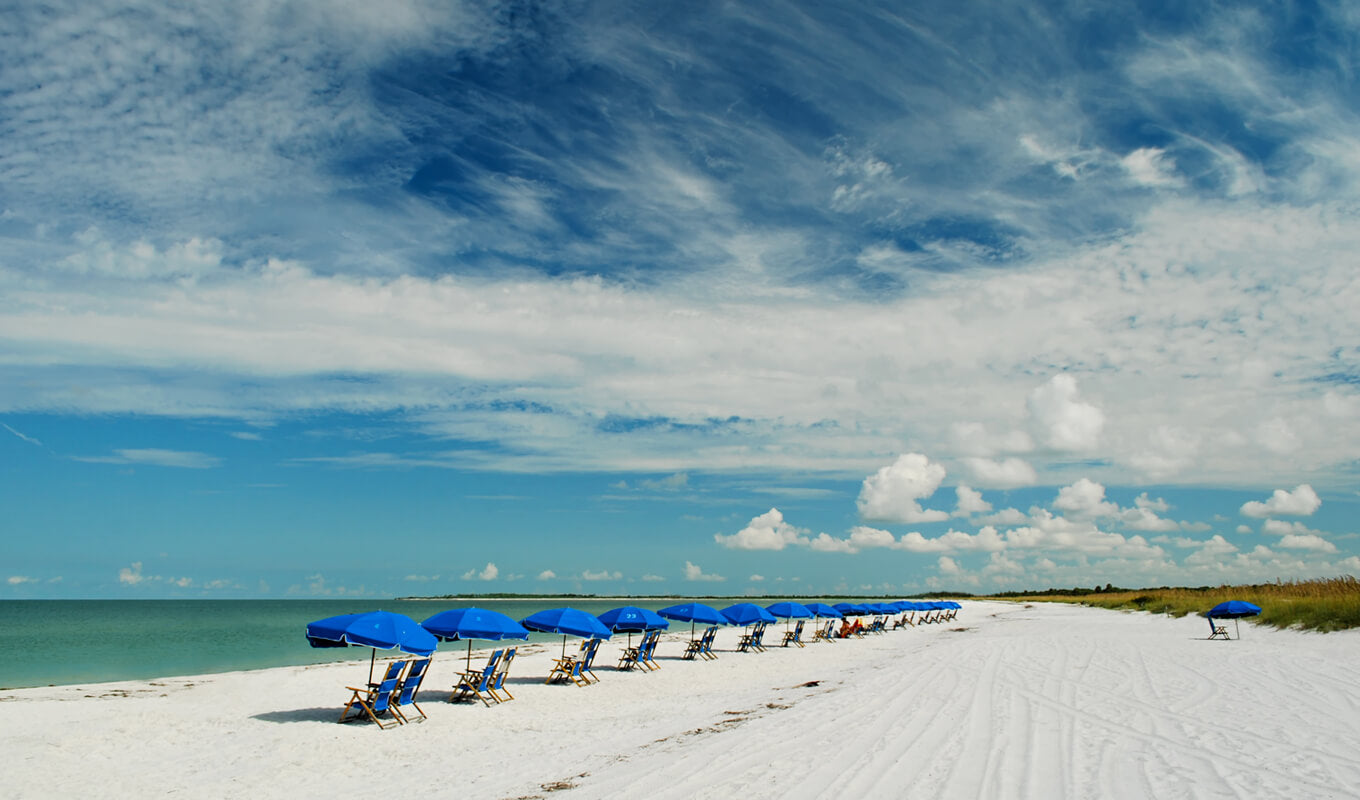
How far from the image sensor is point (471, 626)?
12.3m

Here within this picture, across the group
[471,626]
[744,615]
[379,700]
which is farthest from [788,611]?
[379,700]

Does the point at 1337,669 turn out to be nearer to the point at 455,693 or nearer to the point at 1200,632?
the point at 1200,632

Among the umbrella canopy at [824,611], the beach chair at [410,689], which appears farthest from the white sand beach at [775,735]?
the umbrella canopy at [824,611]

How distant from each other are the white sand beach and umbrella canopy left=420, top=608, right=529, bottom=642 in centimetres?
115

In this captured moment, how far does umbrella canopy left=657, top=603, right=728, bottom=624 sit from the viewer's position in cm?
2056

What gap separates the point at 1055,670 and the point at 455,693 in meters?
10.2

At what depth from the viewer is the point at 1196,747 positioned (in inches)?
260

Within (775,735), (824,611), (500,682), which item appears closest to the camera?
(775,735)

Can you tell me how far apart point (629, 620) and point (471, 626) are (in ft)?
16.6

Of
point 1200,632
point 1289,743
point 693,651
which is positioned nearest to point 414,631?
point 1289,743

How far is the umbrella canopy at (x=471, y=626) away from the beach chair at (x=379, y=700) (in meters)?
0.77

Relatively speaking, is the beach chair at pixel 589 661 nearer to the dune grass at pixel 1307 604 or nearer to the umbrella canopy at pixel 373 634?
the umbrella canopy at pixel 373 634

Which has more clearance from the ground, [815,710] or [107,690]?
[815,710]

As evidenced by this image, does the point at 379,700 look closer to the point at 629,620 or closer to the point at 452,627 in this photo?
the point at 452,627
